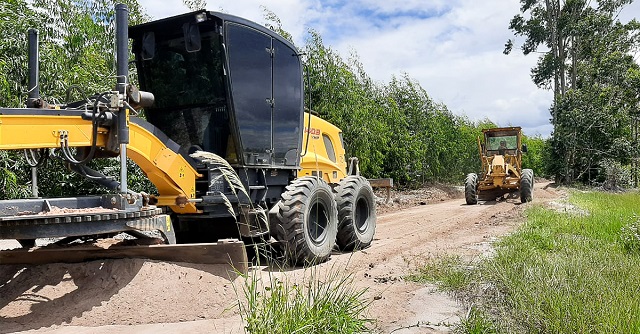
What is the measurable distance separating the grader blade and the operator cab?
1.18m

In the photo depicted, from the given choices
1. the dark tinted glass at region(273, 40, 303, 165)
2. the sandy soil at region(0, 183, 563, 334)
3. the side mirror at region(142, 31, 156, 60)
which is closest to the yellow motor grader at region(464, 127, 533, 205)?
the dark tinted glass at region(273, 40, 303, 165)

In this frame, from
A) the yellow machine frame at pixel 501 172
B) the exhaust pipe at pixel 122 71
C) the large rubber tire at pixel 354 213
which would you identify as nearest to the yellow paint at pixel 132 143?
the exhaust pipe at pixel 122 71

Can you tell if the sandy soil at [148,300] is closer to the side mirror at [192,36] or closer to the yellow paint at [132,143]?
the yellow paint at [132,143]

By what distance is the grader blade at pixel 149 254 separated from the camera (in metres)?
4.39

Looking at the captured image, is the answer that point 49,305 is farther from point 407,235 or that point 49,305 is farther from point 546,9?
point 546,9

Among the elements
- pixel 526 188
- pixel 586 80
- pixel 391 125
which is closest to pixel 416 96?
pixel 391 125

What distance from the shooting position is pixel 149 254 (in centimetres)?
446

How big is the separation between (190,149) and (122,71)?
1746 mm

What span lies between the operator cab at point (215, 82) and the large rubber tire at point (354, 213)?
1303mm

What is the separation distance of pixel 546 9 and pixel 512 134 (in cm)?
1639

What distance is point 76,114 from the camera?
4000 millimetres

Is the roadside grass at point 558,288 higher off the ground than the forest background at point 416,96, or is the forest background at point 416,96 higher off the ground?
the forest background at point 416,96

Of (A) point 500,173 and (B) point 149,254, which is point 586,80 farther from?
(B) point 149,254

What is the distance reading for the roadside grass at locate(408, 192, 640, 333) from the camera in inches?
123
